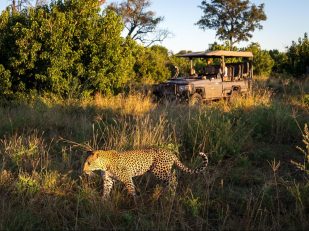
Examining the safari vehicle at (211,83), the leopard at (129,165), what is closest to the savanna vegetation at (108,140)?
the leopard at (129,165)

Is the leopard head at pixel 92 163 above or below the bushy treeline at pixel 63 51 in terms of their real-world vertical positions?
below

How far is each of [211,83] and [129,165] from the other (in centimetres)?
950

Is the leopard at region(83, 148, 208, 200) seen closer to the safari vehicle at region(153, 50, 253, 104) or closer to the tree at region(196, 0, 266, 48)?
the safari vehicle at region(153, 50, 253, 104)

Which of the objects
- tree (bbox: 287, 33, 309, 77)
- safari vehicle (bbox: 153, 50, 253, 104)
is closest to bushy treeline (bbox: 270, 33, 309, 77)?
tree (bbox: 287, 33, 309, 77)

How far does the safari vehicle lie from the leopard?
7006 mm

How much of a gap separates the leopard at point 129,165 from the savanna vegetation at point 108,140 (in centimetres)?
17

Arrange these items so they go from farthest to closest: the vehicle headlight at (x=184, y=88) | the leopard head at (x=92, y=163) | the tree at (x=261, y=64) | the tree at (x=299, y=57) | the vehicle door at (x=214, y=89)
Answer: the tree at (x=261, y=64), the tree at (x=299, y=57), the vehicle door at (x=214, y=89), the vehicle headlight at (x=184, y=88), the leopard head at (x=92, y=163)

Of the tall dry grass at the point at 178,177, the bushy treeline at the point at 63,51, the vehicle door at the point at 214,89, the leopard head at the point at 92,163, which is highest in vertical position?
the bushy treeline at the point at 63,51

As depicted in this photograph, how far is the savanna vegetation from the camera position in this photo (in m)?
Result: 5.29

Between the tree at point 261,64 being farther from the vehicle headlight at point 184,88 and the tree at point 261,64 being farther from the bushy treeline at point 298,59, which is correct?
the vehicle headlight at point 184,88

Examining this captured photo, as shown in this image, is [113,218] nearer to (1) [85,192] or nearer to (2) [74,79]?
(1) [85,192]

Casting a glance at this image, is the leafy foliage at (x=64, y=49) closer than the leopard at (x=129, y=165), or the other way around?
the leopard at (x=129, y=165)

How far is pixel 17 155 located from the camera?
6.99m

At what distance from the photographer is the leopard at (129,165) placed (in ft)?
18.8
